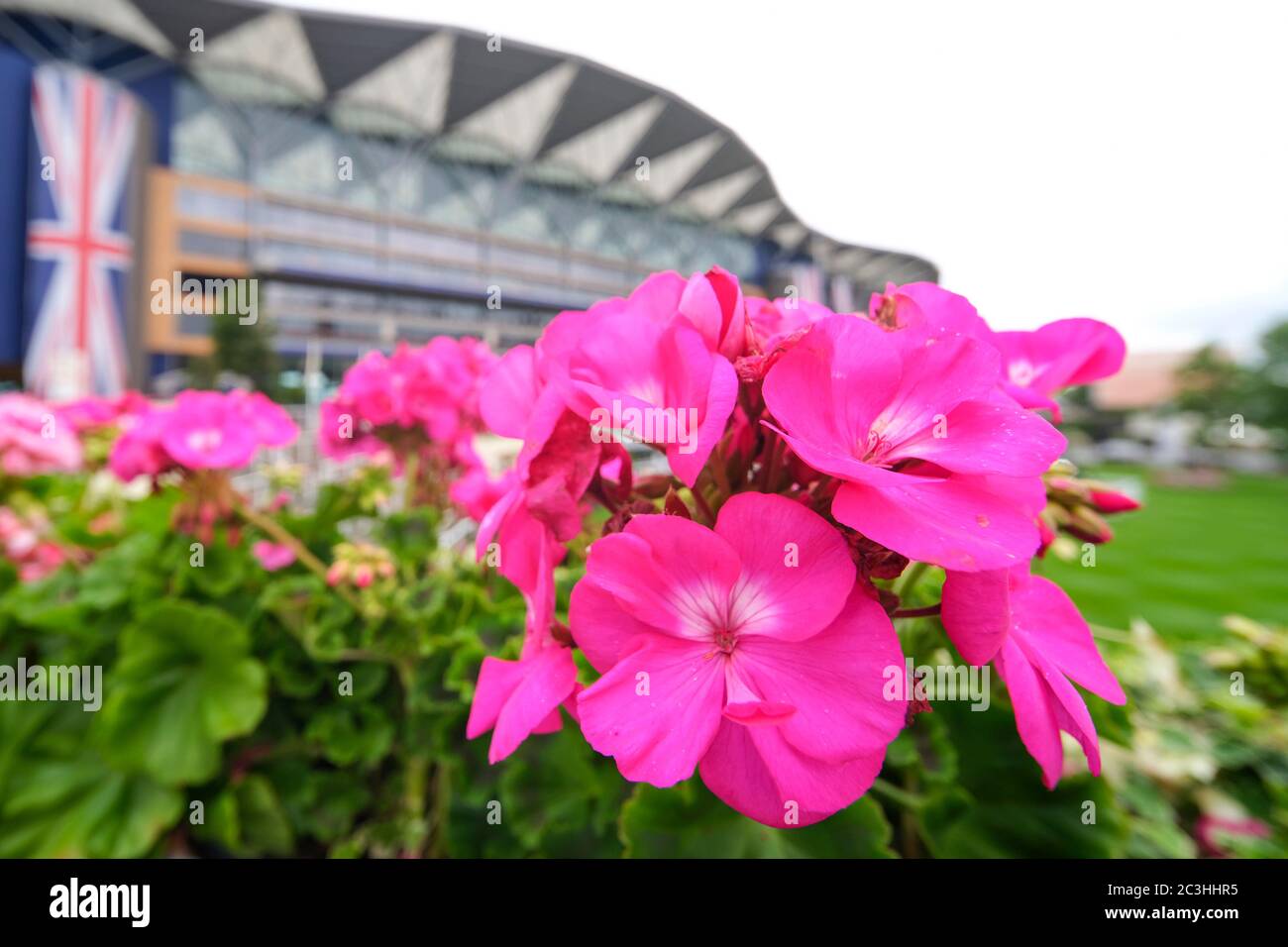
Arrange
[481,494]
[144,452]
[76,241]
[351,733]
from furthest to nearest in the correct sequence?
1. [76,241]
2. [351,733]
3. [144,452]
4. [481,494]

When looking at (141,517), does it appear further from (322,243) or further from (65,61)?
(65,61)

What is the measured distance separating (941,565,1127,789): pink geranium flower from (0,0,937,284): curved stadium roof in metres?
10.2

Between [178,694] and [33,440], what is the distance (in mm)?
748

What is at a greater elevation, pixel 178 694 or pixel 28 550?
pixel 28 550

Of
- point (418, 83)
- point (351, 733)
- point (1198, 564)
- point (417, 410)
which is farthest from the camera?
point (418, 83)

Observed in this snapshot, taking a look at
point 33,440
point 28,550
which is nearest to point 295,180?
point 33,440

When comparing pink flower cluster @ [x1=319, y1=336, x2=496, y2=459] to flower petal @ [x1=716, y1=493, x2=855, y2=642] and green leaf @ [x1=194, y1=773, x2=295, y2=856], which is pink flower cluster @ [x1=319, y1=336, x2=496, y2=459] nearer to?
green leaf @ [x1=194, y1=773, x2=295, y2=856]

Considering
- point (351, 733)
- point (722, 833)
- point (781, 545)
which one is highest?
point (781, 545)

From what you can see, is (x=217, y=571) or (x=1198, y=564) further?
(x=1198, y=564)

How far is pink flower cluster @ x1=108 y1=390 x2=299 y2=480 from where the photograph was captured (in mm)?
818

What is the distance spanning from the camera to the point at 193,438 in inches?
33.1

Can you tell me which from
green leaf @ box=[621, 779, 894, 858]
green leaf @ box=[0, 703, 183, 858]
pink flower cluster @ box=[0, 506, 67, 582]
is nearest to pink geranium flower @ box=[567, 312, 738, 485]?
green leaf @ box=[621, 779, 894, 858]

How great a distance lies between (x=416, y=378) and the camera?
3.50 feet

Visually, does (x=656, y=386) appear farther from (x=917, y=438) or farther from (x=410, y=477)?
(x=410, y=477)
